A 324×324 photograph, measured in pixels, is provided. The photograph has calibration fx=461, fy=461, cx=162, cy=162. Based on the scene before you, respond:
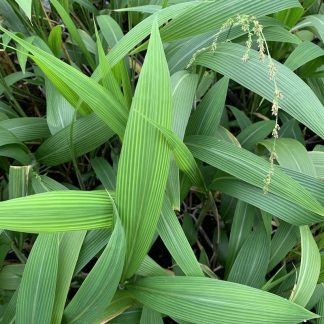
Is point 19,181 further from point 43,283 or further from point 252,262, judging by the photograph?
point 252,262

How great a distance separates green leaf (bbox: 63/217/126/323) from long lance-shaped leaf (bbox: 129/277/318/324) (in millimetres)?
73

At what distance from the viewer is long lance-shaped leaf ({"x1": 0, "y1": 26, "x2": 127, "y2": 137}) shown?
22.3 inches

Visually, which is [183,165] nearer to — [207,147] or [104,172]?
[207,147]

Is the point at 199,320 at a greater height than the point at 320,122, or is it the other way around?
the point at 320,122

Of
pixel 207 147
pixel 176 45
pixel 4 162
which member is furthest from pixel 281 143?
pixel 4 162

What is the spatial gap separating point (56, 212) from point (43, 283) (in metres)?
0.17

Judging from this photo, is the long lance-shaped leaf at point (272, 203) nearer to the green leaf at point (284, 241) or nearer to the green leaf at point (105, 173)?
the green leaf at point (284, 241)

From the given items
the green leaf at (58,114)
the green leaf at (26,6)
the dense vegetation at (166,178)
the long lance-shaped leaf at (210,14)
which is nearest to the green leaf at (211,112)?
the dense vegetation at (166,178)

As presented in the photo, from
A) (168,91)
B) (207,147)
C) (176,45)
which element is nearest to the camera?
(168,91)

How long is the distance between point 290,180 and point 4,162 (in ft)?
1.83

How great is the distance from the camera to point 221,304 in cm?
56

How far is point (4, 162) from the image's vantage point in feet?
2.96

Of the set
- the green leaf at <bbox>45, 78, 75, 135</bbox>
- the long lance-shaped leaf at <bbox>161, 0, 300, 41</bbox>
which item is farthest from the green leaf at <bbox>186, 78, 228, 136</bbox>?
the green leaf at <bbox>45, 78, 75, 135</bbox>

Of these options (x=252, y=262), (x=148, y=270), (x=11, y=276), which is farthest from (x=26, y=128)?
(x=252, y=262)
